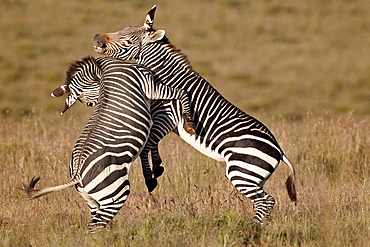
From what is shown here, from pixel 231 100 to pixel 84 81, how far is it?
1244cm

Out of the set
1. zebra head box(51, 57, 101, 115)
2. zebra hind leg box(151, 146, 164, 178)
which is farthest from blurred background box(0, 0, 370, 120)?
zebra head box(51, 57, 101, 115)

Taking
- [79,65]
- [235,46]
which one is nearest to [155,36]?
[79,65]

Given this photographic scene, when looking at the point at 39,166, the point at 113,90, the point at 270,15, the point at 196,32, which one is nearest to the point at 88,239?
the point at 113,90

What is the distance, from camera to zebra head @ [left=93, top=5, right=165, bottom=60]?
7.26 m

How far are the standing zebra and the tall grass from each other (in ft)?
1.15

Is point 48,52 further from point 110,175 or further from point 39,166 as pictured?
point 110,175

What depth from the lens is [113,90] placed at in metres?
6.44

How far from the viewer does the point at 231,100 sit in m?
19.1

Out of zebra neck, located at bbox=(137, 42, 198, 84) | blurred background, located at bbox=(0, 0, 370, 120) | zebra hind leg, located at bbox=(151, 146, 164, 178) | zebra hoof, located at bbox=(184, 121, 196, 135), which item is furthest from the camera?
blurred background, located at bbox=(0, 0, 370, 120)

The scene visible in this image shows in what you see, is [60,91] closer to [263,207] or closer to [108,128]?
[108,128]

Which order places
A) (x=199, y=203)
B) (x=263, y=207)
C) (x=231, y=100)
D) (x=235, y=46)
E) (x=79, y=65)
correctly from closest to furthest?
(x=263, y=207) < (x=79, y=65) < (x=199, y=203) < (x=231, y=100) < (x=235, y=46)

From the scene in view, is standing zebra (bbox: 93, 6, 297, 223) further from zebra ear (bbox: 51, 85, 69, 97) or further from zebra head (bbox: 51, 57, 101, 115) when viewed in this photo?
zebra ear (bbox: 51, 85, 69, 97)

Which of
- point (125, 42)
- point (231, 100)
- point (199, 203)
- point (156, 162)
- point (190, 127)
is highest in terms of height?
point (231, 100)

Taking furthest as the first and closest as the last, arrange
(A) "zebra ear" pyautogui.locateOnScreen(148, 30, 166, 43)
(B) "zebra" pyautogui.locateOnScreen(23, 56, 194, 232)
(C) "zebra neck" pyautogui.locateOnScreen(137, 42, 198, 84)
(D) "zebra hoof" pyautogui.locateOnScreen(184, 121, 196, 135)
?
(A) "zebra ear" pyautogui.locateOnScreen(148, 30, 166, 43) → (C) "zebra neck" pyautogui.locateOnScreen(137, 42, 198, 84) → (D) "zebra hoof" pyautogui.locateOnScreen(184, 121, 196, 135) → (B) "zebra" pyautogui.locateOnScreen(23, 56, 194, 232)
